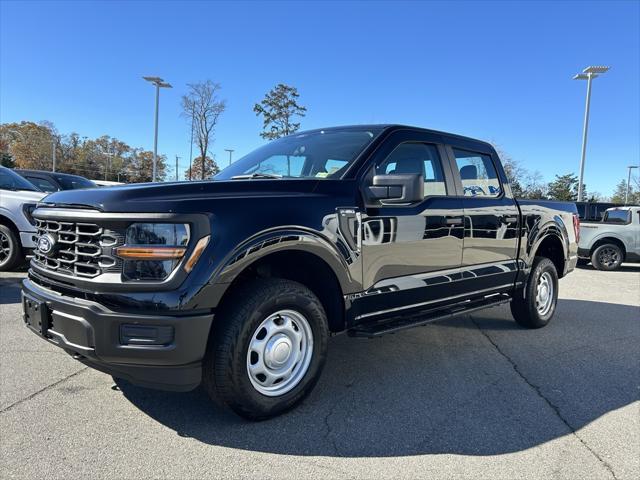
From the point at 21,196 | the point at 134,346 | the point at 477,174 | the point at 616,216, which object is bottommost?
the point at 134,346

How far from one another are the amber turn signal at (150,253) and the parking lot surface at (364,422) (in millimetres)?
1047

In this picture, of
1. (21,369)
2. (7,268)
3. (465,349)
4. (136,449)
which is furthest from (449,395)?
(7,268)

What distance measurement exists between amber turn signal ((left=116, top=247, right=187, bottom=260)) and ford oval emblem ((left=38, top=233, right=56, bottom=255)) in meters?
0.66

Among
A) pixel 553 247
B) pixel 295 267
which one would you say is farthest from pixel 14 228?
pixel 553 247

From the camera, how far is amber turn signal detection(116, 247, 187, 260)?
2.45 m

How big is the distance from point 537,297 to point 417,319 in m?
2.37

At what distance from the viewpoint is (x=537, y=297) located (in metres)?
5.43

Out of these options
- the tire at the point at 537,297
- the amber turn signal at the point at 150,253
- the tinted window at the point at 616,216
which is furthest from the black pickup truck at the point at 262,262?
the tinted window at the point at 616,216

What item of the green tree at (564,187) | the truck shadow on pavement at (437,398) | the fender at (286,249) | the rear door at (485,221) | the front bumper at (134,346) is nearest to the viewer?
the front bumper at (134,346)

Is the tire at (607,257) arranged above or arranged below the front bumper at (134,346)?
below

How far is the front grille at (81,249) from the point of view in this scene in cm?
250

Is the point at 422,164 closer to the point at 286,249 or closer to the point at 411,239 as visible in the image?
the point at 411,239

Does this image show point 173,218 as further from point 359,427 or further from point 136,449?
point 359,427

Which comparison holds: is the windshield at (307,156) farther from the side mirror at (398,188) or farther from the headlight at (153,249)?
the headlight at (153,249)
